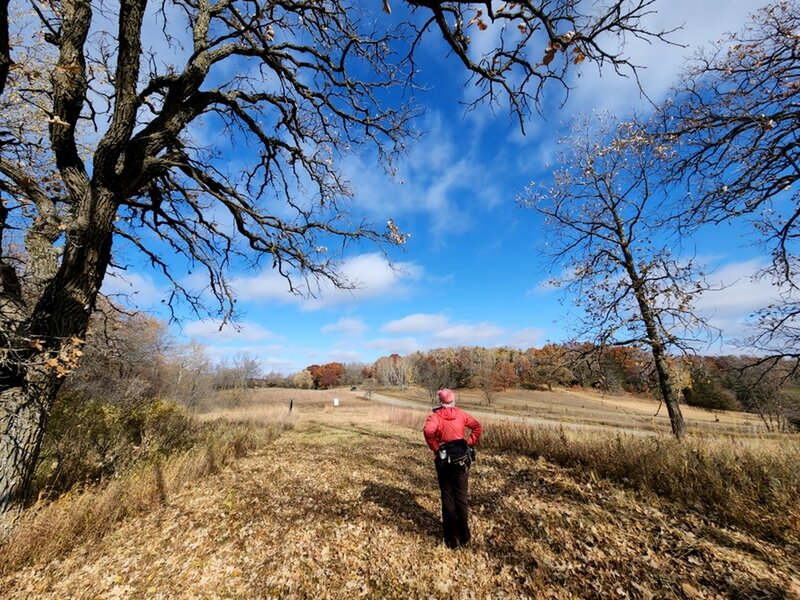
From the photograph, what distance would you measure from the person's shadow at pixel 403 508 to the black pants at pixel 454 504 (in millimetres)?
487

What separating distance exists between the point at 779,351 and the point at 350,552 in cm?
771

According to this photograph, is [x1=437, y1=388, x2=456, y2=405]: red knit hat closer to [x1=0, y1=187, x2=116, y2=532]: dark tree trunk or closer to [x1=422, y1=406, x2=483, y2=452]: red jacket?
[x1=422, y1=406, x2=483, y2=452]: red jacket

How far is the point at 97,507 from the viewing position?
5188mm

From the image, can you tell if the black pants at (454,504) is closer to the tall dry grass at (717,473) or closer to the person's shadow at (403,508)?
the person's shadow at (403,508)

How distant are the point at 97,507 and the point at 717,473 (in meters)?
10.5

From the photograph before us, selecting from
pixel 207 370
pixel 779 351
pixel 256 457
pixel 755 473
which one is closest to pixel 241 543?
pixel 256 457

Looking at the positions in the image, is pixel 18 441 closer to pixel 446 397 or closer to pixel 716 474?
pixel 446 397

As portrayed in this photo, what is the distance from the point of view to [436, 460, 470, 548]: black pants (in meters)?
4.64

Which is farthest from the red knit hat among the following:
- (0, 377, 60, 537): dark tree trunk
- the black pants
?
(0, 377, 60, 537): dark tree trunk

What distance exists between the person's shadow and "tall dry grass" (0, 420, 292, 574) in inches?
163

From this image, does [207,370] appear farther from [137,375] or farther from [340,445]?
[340,445]

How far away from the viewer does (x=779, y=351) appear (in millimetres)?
5449

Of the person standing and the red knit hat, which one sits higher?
the red knit hat

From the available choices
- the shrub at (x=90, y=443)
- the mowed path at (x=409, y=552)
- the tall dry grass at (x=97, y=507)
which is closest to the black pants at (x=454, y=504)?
the mowed path at (x=409, y=552)
